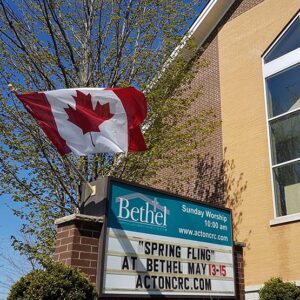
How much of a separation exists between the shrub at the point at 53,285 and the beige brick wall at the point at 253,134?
7.80 metres

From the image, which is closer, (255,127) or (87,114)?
(87,114)

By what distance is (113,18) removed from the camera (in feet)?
39.3

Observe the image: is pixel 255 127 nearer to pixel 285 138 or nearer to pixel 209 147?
pixel 285 138

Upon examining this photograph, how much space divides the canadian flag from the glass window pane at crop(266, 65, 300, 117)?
7.50 metres

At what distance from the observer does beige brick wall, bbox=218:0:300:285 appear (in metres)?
12.2

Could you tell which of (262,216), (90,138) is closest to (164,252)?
(90,138)

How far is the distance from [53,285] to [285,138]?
32.1ft

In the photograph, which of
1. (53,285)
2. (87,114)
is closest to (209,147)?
(87,114)

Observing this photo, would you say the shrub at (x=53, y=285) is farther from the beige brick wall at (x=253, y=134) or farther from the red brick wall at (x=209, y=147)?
the red brick wall at (x=209, y=147)

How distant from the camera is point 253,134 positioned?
46.4ft

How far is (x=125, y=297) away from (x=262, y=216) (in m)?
7.72

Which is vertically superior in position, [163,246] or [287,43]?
[287,43]

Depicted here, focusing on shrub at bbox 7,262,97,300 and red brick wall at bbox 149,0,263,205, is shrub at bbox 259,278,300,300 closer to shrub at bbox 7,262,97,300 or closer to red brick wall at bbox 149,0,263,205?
red brick wall at bbox 149,0,263,205

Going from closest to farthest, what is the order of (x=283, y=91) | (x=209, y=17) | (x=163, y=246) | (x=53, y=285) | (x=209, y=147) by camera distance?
(x=53, y=285), (x=163, y=246), (x=283, y=91), (x=209, y=147), (x=209, y=17)
